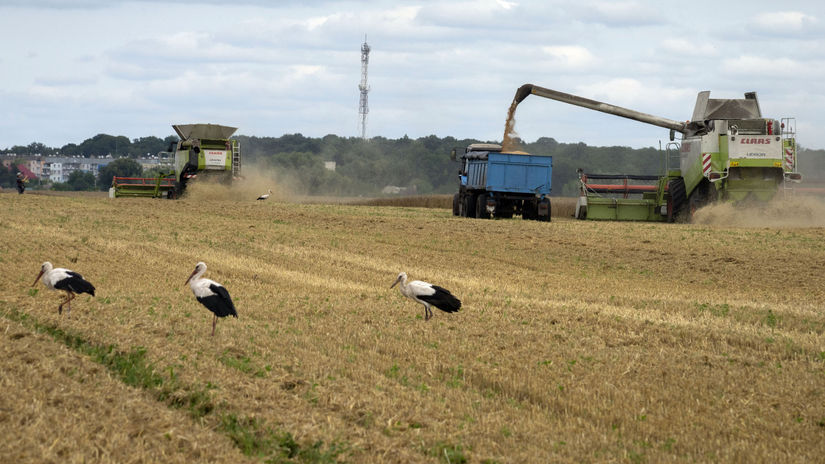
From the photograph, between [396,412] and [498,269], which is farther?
[498,269]

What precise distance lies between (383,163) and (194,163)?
1884 inches

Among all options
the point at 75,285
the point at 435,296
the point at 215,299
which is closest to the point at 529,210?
the point at 435,296

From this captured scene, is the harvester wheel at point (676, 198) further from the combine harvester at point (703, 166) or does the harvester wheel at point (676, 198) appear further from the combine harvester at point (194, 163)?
the combine harvester at point (194, 163)

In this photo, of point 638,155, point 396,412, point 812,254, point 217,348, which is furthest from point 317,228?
point 638,155

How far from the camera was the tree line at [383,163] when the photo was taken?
80.7m

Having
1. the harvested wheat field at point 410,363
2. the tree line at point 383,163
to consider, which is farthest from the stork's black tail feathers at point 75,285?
the tree line at point 383,163

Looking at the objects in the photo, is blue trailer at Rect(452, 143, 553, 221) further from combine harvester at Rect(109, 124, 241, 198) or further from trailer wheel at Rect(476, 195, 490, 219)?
combine harvester at Rect(109, 124, 241, 198)

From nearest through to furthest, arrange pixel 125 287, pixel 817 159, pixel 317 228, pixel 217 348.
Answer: pixel 217 348
pixel 125 287
pixel 317 228
pixel 817 159

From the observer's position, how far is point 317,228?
98.1 feet

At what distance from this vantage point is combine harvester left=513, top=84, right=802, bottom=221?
101 feet

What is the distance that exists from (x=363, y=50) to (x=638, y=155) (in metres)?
36.6

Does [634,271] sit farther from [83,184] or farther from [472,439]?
[83,184]

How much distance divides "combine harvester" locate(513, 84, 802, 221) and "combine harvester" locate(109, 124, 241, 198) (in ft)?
54.8

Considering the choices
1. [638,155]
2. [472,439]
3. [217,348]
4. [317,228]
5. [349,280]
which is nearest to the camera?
[472,439]
